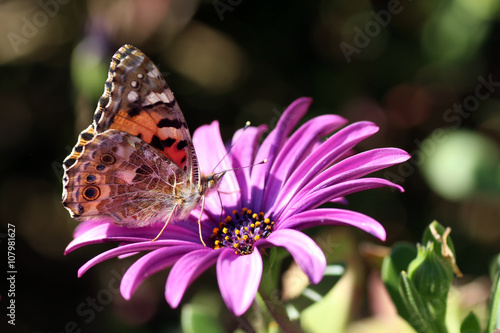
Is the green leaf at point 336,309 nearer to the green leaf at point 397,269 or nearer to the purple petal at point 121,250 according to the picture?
the green leaf at point 397,269

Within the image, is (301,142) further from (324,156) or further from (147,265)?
(147,265)

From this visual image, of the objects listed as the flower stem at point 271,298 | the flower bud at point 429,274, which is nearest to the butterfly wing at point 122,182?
the flower stem at point 271,298

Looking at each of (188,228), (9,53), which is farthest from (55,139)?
(188,228)

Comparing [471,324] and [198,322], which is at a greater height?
[471,324]

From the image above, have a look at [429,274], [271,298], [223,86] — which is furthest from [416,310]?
[223,86]

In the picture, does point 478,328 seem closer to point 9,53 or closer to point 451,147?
point 451,147

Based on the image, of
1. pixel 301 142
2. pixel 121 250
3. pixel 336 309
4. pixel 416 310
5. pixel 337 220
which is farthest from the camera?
pixel 336 309
